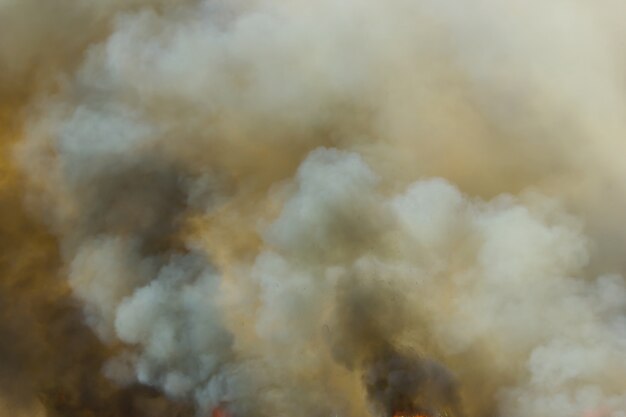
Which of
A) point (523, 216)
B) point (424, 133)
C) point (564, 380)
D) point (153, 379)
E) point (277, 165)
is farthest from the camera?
point (424, 133)

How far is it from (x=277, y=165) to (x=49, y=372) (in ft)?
46.8

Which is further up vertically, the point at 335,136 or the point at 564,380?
the point at 335,136

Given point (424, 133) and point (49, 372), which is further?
point (424, 133)

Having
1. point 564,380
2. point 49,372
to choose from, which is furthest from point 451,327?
point 49,372

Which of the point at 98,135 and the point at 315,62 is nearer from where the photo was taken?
the point at 98,135

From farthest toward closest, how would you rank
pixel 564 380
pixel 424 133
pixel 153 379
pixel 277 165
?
pixel 424 133 < pixel 277 165 < pixel 153 379 < pixel 564 380

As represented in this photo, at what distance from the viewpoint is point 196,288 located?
2759 cm

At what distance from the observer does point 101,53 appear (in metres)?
33.3

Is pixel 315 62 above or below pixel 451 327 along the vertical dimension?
above

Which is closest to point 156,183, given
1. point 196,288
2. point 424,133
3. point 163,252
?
point 163,252

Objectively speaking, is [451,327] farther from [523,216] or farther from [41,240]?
[41,240]

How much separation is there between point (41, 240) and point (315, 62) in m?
16.8

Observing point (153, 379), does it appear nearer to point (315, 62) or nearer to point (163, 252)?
point (163, 252)

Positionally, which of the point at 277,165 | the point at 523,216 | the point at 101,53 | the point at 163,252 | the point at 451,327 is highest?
the point at 101,53
